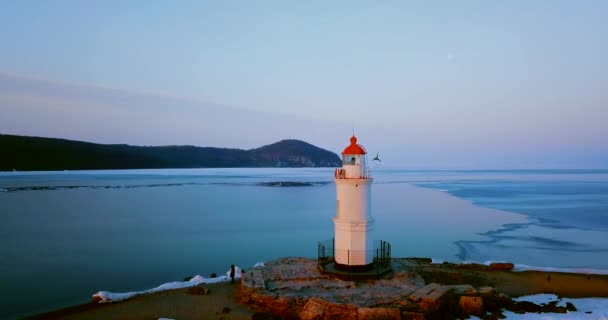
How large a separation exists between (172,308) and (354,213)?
5317 millimetres

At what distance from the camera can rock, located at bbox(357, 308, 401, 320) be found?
9.35m

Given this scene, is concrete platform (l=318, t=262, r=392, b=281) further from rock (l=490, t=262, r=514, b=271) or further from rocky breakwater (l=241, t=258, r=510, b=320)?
rock (l=490, t=262, r=514, b=271)

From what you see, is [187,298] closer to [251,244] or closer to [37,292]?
[37,292]

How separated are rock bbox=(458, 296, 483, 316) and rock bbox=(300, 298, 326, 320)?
3.35 meters

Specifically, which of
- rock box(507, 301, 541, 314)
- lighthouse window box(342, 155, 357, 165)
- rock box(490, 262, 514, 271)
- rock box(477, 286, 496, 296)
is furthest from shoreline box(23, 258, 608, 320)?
lighthouse window box(342, 155, 357, 165)

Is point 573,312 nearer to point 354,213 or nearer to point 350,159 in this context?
point 354,213

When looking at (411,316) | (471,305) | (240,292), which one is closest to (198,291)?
(240,292)

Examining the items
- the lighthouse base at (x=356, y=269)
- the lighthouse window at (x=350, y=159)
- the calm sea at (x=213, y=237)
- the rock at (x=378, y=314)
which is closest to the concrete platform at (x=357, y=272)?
the lighthouse base at (x=356, y=269)

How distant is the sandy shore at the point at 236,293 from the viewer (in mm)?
10898

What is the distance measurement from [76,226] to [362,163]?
22.4m

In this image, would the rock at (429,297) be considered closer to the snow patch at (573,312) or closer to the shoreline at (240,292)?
the snow patch at (573,312)

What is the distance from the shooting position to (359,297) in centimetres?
1030

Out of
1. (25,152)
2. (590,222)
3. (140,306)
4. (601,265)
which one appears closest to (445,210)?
(590,222)

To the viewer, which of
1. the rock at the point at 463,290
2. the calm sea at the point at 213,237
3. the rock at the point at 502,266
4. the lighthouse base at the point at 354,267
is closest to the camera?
the rock at the point at 463,290
